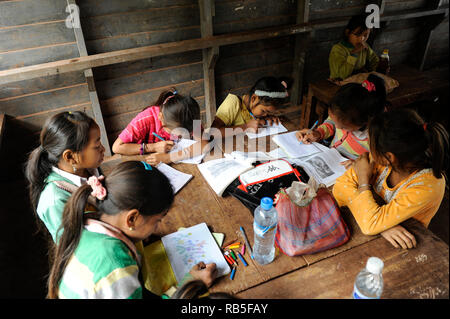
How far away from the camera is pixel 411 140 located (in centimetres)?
122

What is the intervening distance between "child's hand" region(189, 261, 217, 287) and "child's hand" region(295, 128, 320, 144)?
1127 mm

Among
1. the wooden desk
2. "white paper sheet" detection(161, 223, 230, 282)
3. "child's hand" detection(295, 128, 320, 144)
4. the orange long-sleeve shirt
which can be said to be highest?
the orange long-sleeve shirt

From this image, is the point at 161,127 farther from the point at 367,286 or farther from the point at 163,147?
the point at 367,286

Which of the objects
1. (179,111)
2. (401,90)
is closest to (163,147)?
(179,111)

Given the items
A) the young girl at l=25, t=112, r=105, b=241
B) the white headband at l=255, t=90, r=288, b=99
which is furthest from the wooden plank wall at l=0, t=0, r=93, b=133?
the white headband at l=255, t=90, r=288, b=99

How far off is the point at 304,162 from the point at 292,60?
260 centimetres

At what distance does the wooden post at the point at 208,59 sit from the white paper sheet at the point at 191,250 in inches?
92.0

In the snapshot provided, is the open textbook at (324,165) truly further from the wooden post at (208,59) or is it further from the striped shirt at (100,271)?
the wooden post at (208,59)

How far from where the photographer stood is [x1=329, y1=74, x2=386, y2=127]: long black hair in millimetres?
1852

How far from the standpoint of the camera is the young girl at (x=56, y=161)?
1385 mm

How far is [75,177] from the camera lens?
4.92 ft

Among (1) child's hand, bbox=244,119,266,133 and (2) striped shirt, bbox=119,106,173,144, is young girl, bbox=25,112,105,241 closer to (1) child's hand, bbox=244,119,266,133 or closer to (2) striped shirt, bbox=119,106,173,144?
(2) striped shirt, bbox=119,106,173,144
